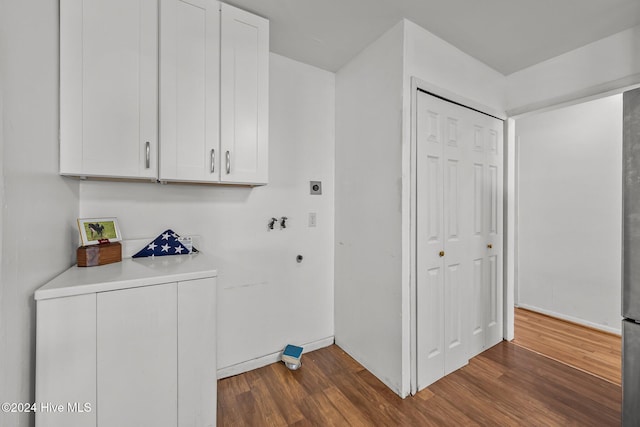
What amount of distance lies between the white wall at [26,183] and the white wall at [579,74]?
3220 millimetres

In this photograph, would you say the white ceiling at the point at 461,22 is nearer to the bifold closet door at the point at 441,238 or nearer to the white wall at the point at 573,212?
the bifold closet door at the point at 441,238

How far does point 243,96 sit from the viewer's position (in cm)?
161

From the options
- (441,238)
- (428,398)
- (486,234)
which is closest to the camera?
(428,398)

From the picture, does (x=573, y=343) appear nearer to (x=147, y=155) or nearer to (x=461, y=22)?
(x=461, y=22)

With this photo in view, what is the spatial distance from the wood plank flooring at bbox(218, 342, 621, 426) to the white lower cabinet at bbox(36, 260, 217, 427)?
528mm

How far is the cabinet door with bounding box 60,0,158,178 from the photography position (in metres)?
1.21

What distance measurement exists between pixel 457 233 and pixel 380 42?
1569 millimetres

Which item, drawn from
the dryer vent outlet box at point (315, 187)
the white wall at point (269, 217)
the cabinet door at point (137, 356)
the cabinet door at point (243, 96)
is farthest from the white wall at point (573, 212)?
the cabinet door at point (137, 356)

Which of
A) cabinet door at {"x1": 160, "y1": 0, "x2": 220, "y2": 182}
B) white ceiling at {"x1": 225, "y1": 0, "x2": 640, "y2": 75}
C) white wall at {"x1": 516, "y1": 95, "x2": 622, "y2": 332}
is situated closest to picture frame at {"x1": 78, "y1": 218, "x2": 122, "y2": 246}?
cabinet door at {"x1": 160, "y1": 0, "x2": 220, "y2": 182}

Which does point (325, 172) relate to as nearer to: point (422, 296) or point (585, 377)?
point (422, 296)

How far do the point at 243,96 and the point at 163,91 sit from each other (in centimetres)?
43

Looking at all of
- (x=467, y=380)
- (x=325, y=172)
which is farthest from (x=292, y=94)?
(x=467, y=380)

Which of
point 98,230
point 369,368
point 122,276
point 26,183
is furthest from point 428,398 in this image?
point 26,183

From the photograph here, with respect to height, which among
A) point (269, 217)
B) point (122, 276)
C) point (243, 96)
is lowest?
point (122, 276)
